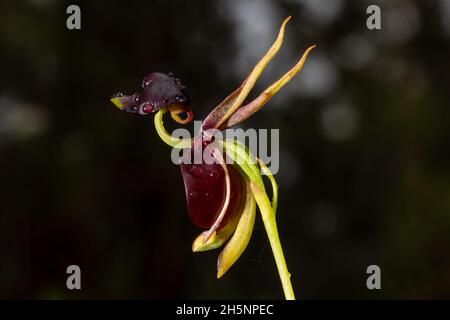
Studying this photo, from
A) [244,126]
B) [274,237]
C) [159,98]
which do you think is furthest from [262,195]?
[244,126]

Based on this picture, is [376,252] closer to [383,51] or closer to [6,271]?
[383,51]

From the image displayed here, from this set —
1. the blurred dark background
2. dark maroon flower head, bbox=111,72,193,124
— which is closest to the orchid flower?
dark maroon flower head, bbox=111,72,193,124

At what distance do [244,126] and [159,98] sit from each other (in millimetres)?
2562

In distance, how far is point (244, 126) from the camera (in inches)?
138

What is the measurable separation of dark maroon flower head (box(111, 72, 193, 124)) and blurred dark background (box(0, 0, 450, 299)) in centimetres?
229

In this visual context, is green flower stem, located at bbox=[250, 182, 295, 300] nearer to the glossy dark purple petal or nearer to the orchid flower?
the orchid flower

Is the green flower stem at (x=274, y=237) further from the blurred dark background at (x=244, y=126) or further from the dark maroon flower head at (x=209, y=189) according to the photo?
the blurred dark background at (x=244, y=126)

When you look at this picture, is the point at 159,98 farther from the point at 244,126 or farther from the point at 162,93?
the point at 244,126

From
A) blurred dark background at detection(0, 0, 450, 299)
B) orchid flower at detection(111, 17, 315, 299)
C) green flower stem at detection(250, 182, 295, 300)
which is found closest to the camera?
green flower stem at detection(250, 182, 295, 300)

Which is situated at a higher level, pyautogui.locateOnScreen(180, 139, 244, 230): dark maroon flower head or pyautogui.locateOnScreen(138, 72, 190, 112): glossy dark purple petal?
pyautogui.locateOnScreen(138, 72, 190, 112): glossy dark purple petal

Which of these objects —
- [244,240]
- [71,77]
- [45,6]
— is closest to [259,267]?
[71,77]

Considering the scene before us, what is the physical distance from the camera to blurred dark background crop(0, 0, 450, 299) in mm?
3285

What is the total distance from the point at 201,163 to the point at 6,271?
267 cm

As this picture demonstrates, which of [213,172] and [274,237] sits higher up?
[213,172]
